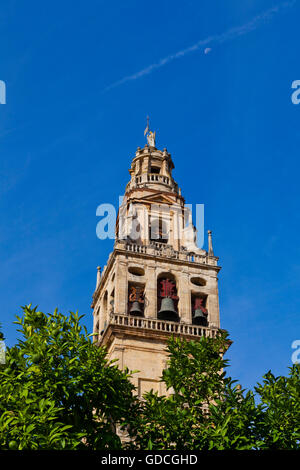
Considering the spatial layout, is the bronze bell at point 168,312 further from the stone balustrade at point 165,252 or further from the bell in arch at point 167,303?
the stone balustrade at point 165,252

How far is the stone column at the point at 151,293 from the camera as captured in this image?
150 feet

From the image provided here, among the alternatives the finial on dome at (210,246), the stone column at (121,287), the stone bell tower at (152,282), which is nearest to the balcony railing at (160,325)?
the stone bell tower at (152,282)

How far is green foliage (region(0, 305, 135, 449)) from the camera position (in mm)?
24812

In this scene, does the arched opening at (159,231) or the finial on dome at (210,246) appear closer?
the finial on dome at (210,246)

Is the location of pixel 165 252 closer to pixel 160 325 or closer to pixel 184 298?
pixel 184 298

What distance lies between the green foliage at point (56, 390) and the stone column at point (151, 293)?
51.5ft

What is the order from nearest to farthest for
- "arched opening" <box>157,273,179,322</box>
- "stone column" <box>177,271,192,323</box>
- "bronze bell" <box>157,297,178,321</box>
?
"bronze bell" <box>157,297,178,321</box>, "arched opening" <box>157,273,179,322</box>, "stone column" <box>177,271,192,323</box>

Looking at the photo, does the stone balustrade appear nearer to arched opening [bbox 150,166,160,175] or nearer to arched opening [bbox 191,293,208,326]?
arched opening [bbox 191,293,208,326]

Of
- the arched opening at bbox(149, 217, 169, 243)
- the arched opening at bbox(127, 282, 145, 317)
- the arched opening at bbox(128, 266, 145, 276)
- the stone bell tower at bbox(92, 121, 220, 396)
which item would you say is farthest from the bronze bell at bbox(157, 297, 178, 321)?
the arched opening at bbox(149, 217, 169, 243)

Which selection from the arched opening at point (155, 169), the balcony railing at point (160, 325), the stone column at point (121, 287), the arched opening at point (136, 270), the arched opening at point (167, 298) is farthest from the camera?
the arched opening at point (155, 169)

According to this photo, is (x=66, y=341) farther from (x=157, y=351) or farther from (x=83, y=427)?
(x=157, y=351)

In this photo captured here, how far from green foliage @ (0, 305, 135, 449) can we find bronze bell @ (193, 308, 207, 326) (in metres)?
17.1

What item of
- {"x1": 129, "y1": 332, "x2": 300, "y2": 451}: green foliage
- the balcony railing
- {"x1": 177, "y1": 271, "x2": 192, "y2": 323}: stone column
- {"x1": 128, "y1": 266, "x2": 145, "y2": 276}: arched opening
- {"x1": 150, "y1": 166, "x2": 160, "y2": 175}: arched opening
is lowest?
{"x1": 129, "y1": 332, "x2": 300, "y2": 451}: green foliage

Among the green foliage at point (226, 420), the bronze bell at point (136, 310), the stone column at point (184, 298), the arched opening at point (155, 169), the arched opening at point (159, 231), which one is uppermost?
the arched opening at point (155, 169)
